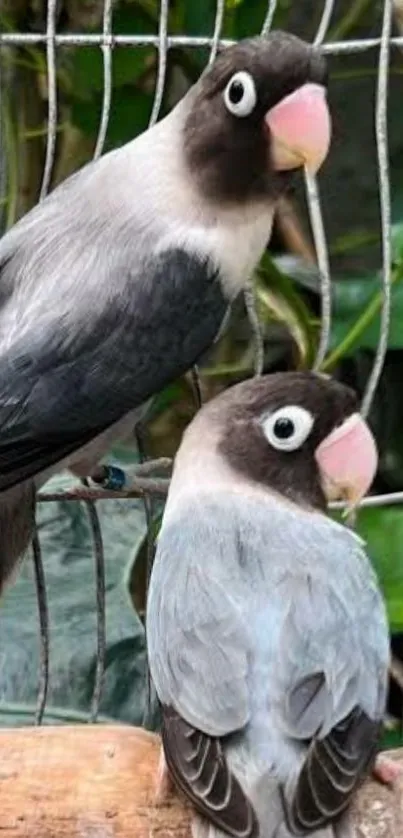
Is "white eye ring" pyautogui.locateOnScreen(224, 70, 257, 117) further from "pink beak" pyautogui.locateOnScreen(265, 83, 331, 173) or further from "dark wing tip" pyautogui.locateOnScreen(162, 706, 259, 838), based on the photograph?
"dark wing tip" pyautogui.locateOnScreen(162, 706, 259, 838)

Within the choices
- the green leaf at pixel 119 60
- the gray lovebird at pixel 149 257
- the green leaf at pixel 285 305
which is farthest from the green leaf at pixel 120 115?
the gray lovebird at pixel 149 257

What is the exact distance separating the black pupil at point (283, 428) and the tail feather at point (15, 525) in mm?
156

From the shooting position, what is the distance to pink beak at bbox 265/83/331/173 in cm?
74

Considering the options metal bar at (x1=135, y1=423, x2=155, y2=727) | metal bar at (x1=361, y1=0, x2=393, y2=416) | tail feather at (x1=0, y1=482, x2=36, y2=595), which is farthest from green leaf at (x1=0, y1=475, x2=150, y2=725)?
metal bar at (x1=361, y1=0, x2=393, y2=416)

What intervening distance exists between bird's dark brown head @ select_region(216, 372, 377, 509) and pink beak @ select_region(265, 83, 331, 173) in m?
0.11

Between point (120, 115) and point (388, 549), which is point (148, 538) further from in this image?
point (120, 115)

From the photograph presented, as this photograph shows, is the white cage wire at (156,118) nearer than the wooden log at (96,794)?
No

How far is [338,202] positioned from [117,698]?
1.41ft

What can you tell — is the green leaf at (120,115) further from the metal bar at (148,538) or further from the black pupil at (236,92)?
the black pupil at (236,92)

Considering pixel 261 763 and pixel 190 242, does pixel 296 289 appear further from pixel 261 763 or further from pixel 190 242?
pixel 261 763

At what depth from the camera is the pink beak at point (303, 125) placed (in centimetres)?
74

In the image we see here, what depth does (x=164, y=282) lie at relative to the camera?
0.77 m

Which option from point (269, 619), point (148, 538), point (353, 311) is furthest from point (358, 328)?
point (269, 619)

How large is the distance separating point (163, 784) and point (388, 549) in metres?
0.30
